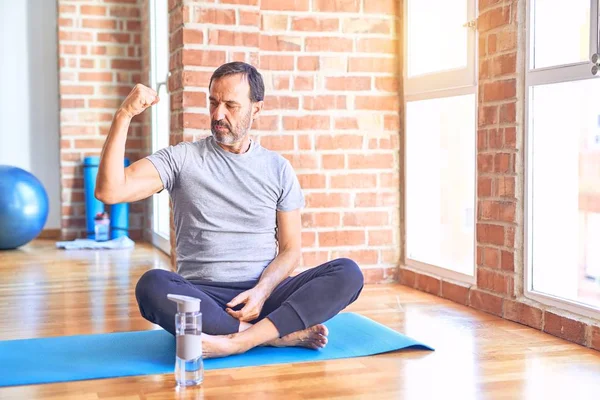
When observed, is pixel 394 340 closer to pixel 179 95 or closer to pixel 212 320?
pixel 212 320

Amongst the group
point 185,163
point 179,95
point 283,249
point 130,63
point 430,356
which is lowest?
point 430,356

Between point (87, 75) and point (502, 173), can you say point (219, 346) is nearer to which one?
point (502, 173)

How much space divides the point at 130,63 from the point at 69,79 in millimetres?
454

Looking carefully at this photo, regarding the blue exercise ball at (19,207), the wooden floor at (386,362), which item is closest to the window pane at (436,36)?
the wooden floor at (386,362)

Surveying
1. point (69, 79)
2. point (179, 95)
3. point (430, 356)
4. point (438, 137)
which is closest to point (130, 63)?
point (69, 79)

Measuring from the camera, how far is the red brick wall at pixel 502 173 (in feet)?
10.2

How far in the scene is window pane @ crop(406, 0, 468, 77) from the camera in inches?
140

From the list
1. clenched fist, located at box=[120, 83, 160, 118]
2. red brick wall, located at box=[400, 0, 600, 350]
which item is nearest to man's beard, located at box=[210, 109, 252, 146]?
clenched fist, located at box=[120, 83, 160, 118]

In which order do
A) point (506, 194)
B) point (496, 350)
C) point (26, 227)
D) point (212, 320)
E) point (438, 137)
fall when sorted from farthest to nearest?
point (26, 227), point (438, 137), point (506, 194), point (496, 350), point (212, 320)

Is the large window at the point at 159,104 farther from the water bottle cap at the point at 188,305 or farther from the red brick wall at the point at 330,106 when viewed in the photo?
the water bottle cap at the point at 188,305

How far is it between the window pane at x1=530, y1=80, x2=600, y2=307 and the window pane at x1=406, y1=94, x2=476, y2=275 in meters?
0.46

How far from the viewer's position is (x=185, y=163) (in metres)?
2.71

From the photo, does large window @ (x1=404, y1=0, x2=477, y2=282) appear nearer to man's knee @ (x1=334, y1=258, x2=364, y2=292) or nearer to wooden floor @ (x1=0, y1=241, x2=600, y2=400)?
wooden floor @ (x1=0, y1=241, x2=600, y2=400)

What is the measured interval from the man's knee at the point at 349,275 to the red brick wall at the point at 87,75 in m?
3.82
